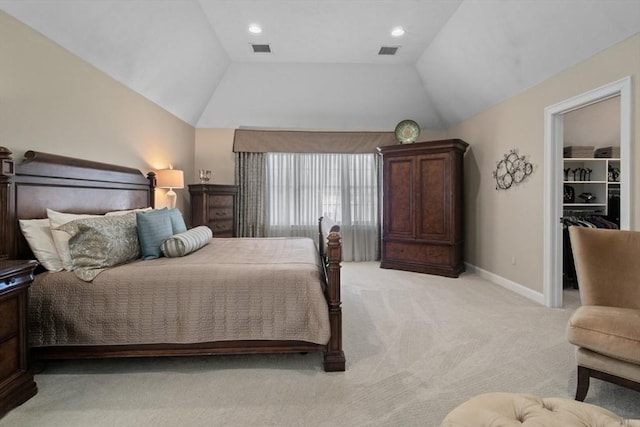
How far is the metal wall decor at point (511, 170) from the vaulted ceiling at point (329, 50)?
32.7 inches

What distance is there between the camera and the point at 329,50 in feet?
15.2

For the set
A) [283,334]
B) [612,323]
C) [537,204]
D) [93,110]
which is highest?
[93,110]

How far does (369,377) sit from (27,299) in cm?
213

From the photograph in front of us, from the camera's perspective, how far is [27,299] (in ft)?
6.37

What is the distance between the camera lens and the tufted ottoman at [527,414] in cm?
108

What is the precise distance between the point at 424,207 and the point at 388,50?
234 centimetres

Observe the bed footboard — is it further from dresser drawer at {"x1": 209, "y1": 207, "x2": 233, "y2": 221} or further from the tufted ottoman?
dresser drawer at {"x1": 209, "y1": 207, "x2": 233, "y2": 221}

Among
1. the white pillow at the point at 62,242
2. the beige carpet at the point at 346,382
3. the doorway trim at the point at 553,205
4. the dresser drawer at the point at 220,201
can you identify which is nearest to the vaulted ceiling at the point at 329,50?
the doorway trim at the point at 553,205

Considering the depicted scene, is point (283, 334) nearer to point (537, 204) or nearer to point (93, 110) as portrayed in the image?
point (93, 110)

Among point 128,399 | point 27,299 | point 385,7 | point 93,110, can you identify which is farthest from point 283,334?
point 385,7

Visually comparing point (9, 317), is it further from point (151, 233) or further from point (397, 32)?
point (397, 32)

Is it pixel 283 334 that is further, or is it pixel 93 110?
pixel 93 110

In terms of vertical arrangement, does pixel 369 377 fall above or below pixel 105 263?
below

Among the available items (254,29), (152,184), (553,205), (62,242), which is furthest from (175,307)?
(553,205)
